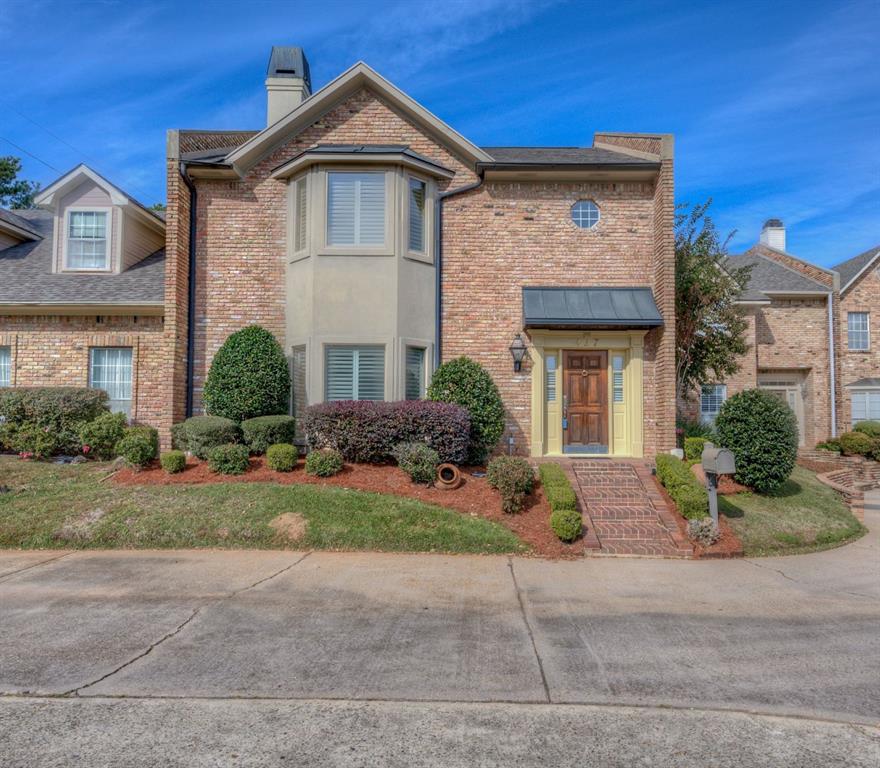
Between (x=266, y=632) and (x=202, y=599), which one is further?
(x=202, y=599)

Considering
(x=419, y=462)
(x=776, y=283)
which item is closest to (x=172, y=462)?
(x=419, y=462)

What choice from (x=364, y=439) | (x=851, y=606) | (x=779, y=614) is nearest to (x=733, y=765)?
(x=779, y=614)

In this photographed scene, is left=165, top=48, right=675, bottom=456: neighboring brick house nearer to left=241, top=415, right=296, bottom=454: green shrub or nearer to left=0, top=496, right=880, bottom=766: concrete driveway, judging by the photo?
left=241, top=415, right=296, bottom=454: green shrub

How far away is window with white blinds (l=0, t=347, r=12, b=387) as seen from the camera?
1344 centimetres

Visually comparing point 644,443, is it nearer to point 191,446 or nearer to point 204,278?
point 191,446

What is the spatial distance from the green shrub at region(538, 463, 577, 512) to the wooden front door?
2.50 m

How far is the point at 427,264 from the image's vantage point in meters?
12.4

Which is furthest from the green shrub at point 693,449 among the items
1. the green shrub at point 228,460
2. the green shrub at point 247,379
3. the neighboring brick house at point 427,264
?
the green shrub at point 228,460

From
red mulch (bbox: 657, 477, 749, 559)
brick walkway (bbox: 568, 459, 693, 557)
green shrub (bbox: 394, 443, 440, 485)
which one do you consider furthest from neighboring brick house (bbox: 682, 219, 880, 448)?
green shrub (bbox: 394, 443, 440, 485)

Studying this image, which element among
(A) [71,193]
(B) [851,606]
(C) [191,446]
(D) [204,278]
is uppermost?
(A) [71,193]

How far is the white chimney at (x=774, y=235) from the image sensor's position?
977 inches

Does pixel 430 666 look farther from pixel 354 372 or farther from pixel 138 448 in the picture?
pixel 354 372

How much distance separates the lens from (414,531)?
8.38 metres

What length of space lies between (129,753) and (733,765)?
3.18 meters
